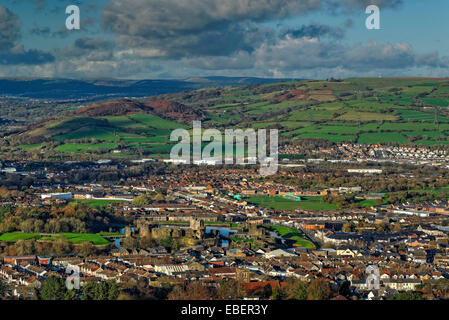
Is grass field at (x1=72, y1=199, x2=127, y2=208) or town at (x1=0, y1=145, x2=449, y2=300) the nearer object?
town at (x1=0, y1=145, x2=449, y2=300)

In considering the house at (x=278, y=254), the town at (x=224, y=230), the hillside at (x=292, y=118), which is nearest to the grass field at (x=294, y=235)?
the town at (x=224, y=230)

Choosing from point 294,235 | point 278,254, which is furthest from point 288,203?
point 278,254

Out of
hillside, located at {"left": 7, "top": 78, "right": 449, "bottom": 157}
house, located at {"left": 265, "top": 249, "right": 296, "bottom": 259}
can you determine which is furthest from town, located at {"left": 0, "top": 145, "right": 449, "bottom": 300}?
hillside, located at {"left": 7, "top": 78, "right": 449, "bottom": 157}

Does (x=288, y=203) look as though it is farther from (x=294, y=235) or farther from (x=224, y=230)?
(x=294, y=235)

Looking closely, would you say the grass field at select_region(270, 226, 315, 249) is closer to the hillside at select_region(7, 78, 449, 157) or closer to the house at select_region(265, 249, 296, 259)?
the house at select_region(265, 249, 296, 259)
